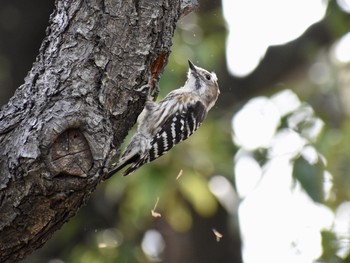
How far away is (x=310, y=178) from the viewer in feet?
22.5

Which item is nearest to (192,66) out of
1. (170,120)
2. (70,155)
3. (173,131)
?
(170,120)

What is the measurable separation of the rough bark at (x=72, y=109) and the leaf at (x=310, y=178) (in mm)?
2632

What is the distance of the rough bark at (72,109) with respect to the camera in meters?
3.92

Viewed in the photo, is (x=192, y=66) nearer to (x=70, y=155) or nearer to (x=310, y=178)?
(x=310, y=178)


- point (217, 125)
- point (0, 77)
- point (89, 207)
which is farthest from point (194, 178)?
point (0, 77)

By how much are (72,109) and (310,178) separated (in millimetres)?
3187

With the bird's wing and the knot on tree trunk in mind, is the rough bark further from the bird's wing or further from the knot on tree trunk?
the bird's wing

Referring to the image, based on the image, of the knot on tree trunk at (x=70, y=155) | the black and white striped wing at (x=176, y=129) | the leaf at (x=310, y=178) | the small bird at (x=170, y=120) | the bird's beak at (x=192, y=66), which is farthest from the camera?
the leaf at (x=310, y=178)

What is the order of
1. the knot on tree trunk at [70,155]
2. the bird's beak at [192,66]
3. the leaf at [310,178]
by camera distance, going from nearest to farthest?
the knot on tree trunk at [70,155], the bird's beak at [192,66], the leaf at [310,178]

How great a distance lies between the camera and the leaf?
6.87m

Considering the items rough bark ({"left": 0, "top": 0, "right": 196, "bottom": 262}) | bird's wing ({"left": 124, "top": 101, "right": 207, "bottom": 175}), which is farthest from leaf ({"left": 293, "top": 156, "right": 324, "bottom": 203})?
rough bark ({"left": 0, "top": 0, "right": 196, "bottom": 262})

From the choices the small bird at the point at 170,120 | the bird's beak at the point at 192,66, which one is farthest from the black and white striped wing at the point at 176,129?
the bird's beak at the point at 192,66

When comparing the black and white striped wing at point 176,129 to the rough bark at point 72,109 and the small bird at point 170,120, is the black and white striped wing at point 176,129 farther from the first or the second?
the rough bark at point 72,109

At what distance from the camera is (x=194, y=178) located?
7.82 m
